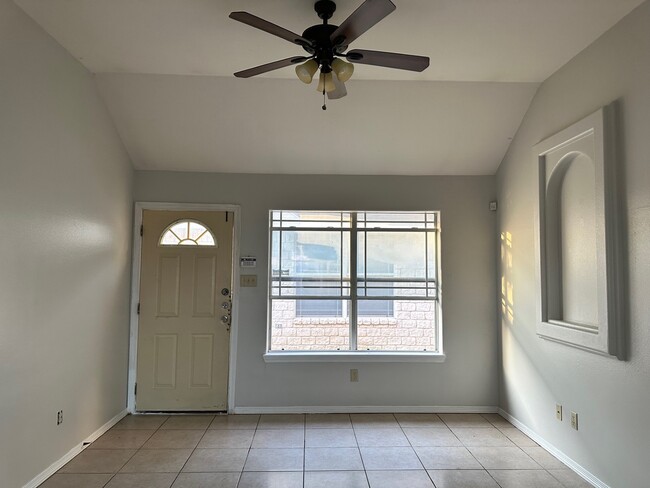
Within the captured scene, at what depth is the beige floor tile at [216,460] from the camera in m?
2.86

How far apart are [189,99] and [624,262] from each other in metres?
3.30

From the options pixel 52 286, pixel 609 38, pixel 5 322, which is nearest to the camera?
pixel 5 322

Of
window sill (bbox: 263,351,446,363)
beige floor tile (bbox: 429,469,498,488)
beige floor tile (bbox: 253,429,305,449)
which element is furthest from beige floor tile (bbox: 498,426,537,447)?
beige floor tile (bbox: 253,429,305,449)

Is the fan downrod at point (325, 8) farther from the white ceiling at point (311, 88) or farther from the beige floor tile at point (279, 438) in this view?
the beige floor tile at point (279, 438)

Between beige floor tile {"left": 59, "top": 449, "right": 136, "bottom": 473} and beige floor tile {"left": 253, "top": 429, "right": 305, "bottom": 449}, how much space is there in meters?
0.93

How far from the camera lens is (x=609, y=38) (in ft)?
8.40

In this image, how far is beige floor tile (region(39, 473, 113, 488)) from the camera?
2.62 metres

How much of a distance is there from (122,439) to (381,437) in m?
2.08

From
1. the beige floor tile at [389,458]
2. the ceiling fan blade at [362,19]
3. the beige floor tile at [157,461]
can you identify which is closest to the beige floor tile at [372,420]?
the beige floor tile at [389,458]

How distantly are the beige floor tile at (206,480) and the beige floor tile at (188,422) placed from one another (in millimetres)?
857

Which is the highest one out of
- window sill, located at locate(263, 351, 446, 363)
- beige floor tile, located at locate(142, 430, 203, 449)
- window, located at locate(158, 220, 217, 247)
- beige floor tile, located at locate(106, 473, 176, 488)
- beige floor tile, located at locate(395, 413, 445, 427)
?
window, located at locate(158, 220, 217, 247)

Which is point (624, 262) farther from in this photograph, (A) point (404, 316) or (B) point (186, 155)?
(B) point (186, 155)

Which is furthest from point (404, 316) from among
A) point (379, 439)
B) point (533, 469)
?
point (533, 469)

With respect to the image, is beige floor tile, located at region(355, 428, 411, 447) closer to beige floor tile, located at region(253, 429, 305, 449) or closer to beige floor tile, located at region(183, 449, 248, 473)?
beige floor tile, located at region(253, 429, 305, 449)
